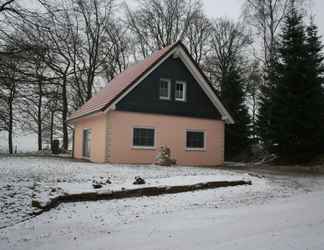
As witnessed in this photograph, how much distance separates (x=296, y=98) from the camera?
17250mm

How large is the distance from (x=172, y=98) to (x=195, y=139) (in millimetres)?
2775

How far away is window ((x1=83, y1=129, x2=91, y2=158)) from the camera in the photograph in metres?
19.6

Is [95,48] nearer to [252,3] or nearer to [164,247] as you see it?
[252,3]

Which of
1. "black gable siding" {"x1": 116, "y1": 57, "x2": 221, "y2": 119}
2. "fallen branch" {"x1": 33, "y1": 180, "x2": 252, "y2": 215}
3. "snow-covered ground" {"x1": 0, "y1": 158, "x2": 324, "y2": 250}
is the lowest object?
"snow-covered ground" {"x1": 0, "y1": 158, "x2": 324, "y2": 250}

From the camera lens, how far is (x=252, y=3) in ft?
86.9

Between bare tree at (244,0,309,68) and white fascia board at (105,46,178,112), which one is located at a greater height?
bare tree at (244,0,309,68)

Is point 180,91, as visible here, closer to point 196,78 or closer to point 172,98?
point 172,98

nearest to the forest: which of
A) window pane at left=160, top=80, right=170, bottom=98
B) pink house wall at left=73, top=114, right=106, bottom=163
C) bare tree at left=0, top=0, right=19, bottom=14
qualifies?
bare tree at left=0, top=0, right=19, bottom=14

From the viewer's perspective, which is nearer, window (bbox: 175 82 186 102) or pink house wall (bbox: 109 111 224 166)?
pink house wall (bbox: 109 111 224 166)

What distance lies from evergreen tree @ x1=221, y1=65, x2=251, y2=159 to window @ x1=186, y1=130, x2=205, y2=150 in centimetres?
601

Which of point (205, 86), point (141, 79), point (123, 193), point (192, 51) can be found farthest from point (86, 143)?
point (192, 51)

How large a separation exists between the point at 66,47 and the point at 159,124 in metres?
8.60

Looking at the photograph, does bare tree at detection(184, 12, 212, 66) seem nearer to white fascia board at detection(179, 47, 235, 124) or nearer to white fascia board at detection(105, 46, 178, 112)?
white fascia board at detection(179, 47, 235, 124)

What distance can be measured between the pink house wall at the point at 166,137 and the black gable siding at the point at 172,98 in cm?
35
